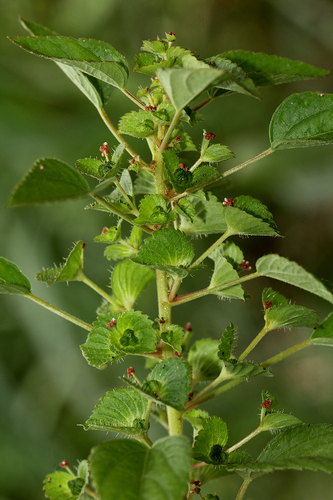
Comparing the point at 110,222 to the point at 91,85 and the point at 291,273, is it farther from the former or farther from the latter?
the point at 291,273

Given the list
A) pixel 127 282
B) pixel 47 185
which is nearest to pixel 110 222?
pixel 127 282

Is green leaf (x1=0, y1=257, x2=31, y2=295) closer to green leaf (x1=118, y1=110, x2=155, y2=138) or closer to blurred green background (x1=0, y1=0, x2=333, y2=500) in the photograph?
green leaf (x1=118, y1=110, x2=155, y2=138)

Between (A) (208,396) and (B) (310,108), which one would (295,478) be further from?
(B) (310,108)

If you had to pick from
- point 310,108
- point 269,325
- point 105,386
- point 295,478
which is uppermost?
point 310,108

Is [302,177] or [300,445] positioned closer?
[300,445]

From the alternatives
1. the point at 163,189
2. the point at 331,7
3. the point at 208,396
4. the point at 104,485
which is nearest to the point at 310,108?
the point at 163,189

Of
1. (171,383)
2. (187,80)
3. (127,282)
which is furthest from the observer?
(127,282)

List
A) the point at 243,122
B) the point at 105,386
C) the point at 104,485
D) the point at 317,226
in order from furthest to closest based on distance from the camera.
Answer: the point at 317,226 → the point at 243,122 → the point at 105,386 → the point at 104,485
